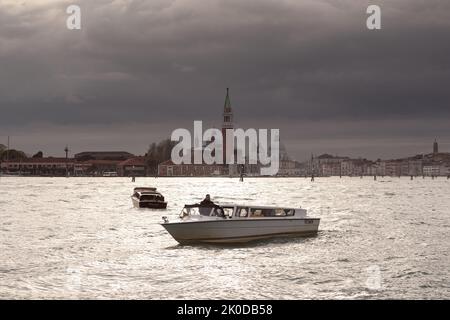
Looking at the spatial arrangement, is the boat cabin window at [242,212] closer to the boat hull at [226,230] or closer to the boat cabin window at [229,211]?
the boat cabin window at [229,211]

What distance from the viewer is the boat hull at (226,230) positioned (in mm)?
36156

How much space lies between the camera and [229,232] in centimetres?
3681

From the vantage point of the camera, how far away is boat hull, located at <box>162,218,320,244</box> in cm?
3616

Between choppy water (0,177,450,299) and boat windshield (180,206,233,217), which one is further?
boat windshield (180,206,233,217)

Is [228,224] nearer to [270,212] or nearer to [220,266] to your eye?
[270,212]

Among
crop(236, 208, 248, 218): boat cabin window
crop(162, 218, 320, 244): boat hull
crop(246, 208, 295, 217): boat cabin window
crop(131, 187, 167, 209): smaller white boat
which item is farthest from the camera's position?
crop(131, 187, 167, 209): smaller white boat

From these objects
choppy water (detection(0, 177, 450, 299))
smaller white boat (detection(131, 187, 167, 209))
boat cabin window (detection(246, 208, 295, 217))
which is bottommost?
choppy water (detection(0, 177, 450, 299))

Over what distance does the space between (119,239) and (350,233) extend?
19.2 m

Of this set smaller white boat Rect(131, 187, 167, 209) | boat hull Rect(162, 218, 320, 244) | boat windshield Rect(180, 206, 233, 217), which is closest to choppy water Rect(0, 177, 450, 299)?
boat hull Rect(162, 218, 320, 244)

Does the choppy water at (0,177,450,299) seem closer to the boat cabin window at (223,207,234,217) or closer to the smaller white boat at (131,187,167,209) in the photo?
the boat cabin window at (223,207,234,217)

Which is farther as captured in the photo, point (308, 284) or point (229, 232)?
point (229, 232)
